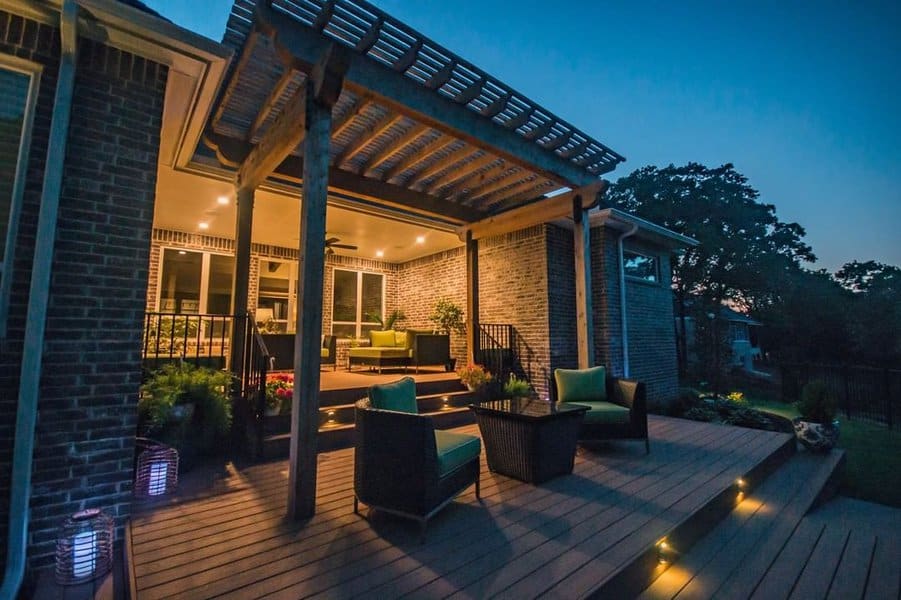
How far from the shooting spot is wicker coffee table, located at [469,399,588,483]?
324cm

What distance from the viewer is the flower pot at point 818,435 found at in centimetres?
457

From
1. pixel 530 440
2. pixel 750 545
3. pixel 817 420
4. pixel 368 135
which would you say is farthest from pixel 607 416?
pixel 368 135

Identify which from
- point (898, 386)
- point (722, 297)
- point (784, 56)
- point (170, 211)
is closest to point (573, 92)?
point (784, 56)

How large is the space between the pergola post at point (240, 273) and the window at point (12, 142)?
85.3 inches

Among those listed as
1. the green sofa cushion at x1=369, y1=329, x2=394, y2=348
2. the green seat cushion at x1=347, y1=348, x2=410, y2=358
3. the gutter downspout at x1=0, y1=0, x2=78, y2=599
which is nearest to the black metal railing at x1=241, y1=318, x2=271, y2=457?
the gutter downspout at x1=0, y1=0, x2=78, y2=599

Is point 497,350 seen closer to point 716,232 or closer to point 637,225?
point 637,225

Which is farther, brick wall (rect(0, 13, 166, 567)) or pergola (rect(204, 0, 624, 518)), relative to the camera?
pergola (rect(204, 0, 624, 518))

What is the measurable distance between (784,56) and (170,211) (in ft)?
65.2

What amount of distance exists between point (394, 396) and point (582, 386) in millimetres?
2643

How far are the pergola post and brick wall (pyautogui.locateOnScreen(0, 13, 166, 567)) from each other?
6.04 feet

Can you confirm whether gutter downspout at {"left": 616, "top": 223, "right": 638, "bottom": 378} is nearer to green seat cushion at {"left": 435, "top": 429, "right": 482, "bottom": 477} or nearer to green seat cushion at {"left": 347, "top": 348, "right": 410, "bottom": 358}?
green seat cushion at {"left": 347, "top": 348, "right": 410, "bottom": 358}

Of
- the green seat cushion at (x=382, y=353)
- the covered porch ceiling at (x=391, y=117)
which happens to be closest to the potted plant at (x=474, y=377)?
the green seat cushion at (x=382, y=353)

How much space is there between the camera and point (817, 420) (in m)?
4.74

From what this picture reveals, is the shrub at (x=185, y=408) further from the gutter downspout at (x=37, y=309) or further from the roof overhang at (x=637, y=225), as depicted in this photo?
the roof overhang at (x=637, y=225)
